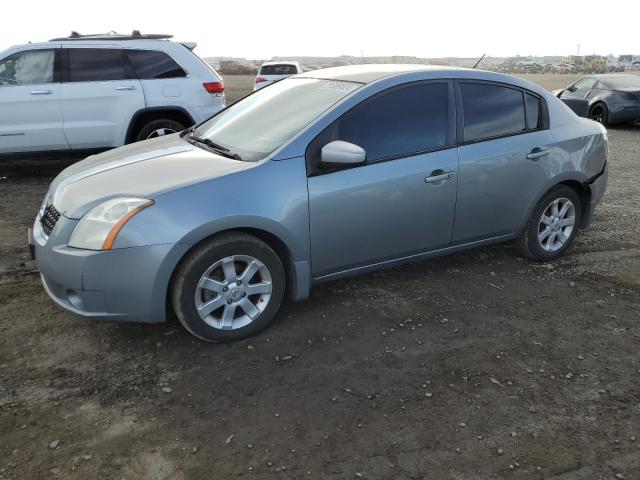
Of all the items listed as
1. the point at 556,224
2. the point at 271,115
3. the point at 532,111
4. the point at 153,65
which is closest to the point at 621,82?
the point at 556,224

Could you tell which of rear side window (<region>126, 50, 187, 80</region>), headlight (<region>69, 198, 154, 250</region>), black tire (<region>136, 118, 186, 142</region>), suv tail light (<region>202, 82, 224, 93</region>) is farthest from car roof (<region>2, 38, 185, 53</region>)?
headlight (<region>69, 198, 154, 250</region>)

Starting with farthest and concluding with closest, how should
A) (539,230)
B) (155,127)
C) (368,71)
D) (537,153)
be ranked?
(155,127) < (539,230) < (537,153) < (368,71)

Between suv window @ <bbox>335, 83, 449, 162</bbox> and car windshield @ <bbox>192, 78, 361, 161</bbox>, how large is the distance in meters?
0.21

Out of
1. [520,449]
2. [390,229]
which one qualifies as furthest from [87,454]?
[390,229]

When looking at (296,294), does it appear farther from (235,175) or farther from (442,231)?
(442,231)

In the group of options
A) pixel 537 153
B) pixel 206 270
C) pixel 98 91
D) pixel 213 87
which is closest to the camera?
pixel 206 270

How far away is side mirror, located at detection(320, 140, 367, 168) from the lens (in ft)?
11.7

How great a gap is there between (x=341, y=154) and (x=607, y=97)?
12446mm

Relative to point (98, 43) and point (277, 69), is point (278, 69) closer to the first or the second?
point (277, 69)

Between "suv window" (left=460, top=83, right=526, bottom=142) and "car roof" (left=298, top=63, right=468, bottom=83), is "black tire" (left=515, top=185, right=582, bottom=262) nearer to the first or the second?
"suv window" (left=460, top=83, right=526, bottom=142)

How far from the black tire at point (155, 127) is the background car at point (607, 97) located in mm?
10589

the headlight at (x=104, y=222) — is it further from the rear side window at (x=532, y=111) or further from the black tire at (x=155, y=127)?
the black tire at (x=155, y=127)

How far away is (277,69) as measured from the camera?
64.6 ft

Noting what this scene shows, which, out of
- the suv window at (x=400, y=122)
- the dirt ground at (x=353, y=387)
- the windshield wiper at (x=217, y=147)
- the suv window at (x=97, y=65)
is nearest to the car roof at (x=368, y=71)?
the suv window at (x=400, y=122)
